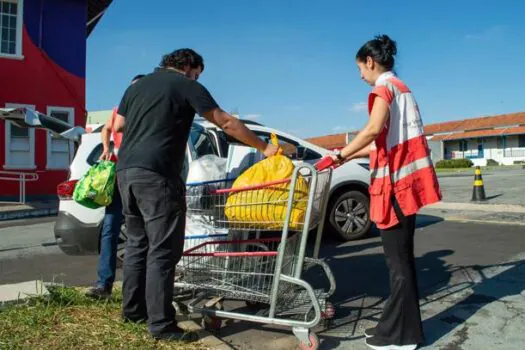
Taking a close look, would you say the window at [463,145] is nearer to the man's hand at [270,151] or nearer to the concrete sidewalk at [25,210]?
the concrete sidewalk at [25,210]

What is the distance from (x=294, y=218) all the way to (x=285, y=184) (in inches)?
9.5

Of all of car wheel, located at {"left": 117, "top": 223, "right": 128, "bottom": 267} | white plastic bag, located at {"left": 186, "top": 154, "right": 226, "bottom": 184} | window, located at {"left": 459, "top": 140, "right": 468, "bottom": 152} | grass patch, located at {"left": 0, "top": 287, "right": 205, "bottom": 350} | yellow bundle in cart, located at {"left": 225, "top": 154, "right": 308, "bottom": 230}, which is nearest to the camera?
grass patch, located at {"left": 0, "top": 287, "right": 205, "bottom": 350}

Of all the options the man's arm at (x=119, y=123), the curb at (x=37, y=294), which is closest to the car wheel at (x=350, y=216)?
the curb at (x=37, y=294)

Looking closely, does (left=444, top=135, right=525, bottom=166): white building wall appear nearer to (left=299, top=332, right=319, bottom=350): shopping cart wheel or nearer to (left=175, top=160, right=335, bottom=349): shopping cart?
(left=175, top=160, right=335, bottom=349): shopping cart

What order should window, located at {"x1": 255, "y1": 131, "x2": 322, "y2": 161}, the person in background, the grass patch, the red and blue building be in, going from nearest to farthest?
the grass patch
the person in background
window, located at {"x1": 255, "y1": 131, "x2": 322, "y2": 161}
the red and blue building

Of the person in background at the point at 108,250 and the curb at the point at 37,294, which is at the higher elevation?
the person in background at the point at 108,250

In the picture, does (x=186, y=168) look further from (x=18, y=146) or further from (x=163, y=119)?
(x=18, y=146)

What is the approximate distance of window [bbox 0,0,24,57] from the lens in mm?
16156

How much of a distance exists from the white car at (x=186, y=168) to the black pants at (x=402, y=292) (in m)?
2.22

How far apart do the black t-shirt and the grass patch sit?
1.15 metres

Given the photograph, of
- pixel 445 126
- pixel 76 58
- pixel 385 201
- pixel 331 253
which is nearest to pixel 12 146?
pixel 76 58

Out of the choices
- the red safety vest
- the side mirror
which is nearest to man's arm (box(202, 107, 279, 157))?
the red safety vest

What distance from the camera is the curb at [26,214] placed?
12336mm

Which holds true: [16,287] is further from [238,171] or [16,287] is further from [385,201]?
[385,201]
